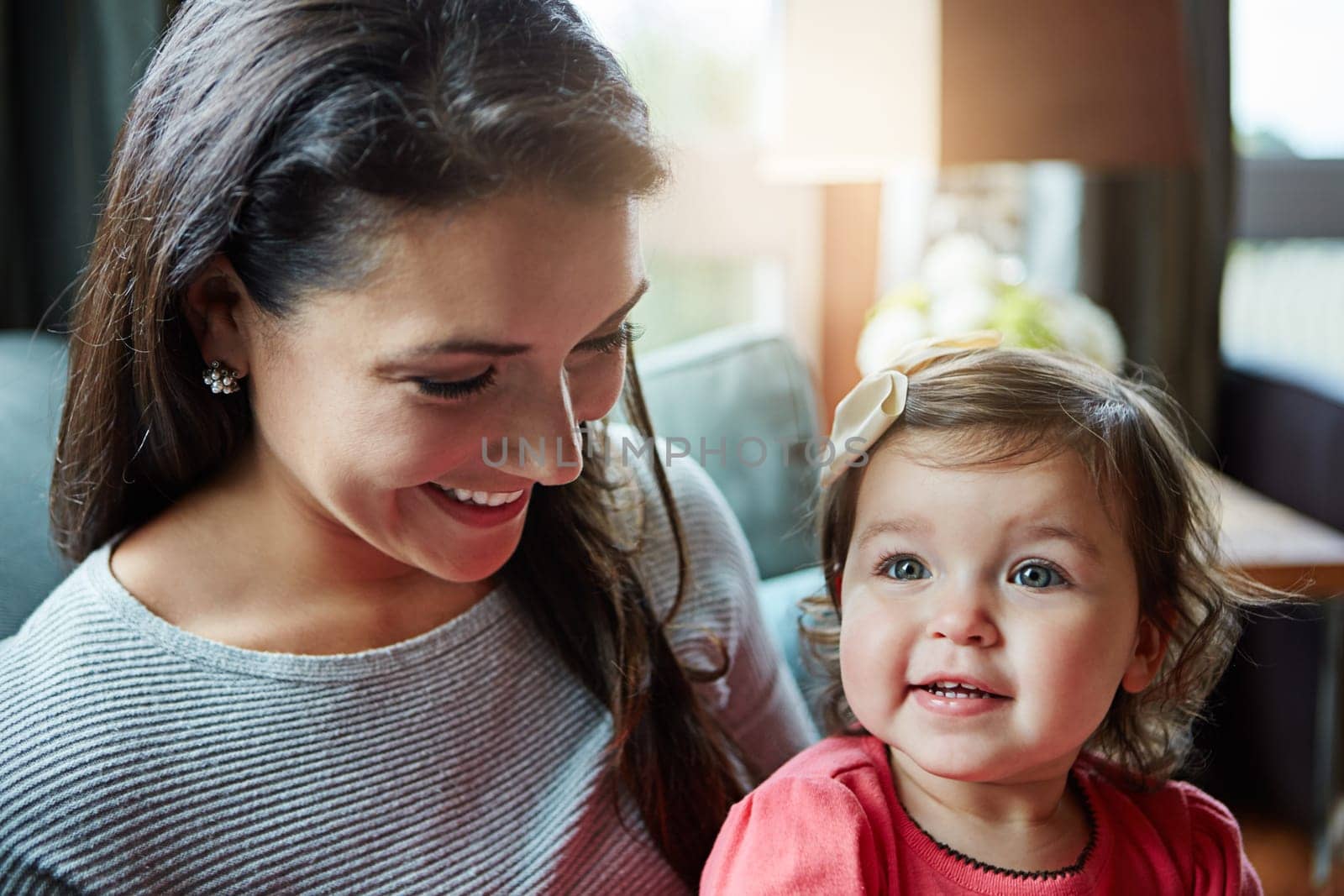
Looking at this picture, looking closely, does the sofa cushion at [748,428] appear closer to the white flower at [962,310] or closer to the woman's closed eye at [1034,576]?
the white flower at [962,310]

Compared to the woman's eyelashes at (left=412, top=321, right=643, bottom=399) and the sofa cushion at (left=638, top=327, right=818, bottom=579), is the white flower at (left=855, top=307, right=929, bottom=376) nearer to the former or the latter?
the sofa cushion at (left=638, top=327, right=818, bottom=579)

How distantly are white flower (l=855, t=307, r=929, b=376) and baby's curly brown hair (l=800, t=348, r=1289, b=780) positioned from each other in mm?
1042

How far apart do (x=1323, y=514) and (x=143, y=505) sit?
221 centimetres

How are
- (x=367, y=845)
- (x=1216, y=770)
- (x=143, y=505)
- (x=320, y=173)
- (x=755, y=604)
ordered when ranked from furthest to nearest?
(x=1216, y=770) → (x=755, y=604) → (x=143, y=505) → (x=367, y=845) → (x=320, y=173)

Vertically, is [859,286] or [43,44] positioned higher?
[43,44]

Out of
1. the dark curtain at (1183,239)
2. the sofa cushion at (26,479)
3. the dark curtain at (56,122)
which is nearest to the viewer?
the sofa cushion at (26,479)

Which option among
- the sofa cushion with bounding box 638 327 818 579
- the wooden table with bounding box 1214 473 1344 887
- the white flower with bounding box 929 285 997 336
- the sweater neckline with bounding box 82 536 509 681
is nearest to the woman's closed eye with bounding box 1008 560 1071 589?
the sweater neckline with bounding box 82 536 509 681

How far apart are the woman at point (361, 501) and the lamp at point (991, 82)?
1.19m

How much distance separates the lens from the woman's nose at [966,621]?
886 mm

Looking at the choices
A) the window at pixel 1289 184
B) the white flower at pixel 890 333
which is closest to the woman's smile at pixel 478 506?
the white flower at pixel 890 333

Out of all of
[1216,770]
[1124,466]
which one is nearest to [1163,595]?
[1124,466]

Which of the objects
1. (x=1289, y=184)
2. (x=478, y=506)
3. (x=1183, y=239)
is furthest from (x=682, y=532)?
(x=1289, y=184)

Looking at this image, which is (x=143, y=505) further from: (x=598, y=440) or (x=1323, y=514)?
(x=1323, y=514)

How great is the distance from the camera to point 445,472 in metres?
0.98
